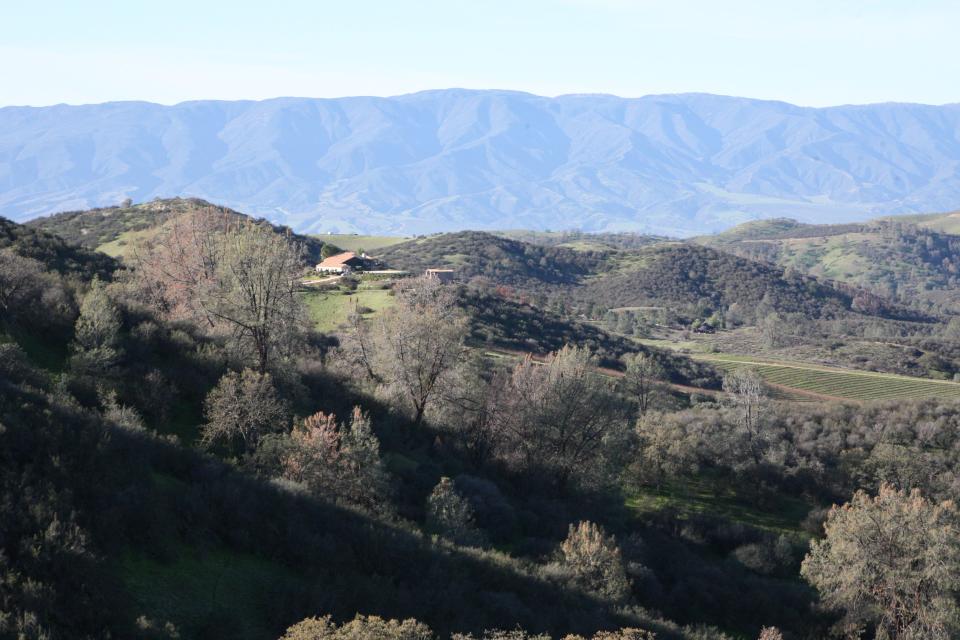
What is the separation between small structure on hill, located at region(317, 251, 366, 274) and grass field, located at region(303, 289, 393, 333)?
58.7ft

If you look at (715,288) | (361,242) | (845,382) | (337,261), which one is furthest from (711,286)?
(337,261)

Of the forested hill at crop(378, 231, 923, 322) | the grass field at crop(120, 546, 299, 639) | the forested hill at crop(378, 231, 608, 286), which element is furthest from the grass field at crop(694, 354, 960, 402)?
the forested hill at crop(378, 231, 608, 286)

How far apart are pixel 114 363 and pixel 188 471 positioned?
262 inches

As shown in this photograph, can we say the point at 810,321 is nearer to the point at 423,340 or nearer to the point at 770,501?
the point at 770,501

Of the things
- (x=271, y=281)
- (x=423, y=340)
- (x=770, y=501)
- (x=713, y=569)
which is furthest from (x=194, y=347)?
(x=770, y=501)

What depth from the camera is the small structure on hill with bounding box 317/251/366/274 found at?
87.2 m

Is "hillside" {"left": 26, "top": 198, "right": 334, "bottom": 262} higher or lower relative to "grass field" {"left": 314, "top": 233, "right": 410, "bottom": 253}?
higher

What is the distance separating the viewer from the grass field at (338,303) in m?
59.3

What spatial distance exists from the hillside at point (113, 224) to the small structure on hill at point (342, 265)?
3806 millimetres

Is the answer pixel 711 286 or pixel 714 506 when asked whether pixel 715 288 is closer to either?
pixel 711 286

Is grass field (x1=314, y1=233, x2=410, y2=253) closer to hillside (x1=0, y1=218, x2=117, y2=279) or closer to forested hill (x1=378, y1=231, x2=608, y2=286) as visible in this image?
forested hill (x1=378, y1=231, x2=608, y2=286)

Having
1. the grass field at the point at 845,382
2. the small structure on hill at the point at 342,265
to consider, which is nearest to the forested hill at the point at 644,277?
the small structure on hill at the point at 342,265

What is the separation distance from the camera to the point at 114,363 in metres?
22.6

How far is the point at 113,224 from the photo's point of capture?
305 ft
